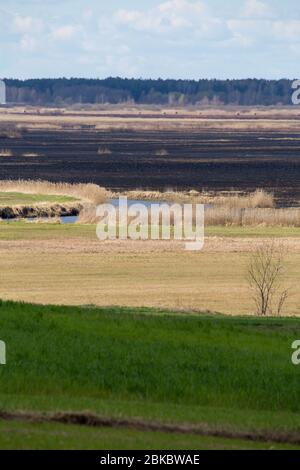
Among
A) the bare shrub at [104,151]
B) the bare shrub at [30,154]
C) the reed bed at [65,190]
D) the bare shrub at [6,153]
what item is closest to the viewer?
the reed bed at [65,190]

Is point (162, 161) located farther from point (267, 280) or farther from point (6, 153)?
point (267, 280)

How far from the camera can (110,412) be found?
48.6 ft

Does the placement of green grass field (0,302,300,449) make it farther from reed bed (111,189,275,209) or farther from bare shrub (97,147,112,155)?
bare shrub (97,147,112,155)

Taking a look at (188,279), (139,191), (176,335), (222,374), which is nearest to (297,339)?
(176,335)

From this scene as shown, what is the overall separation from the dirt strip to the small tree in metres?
20.0

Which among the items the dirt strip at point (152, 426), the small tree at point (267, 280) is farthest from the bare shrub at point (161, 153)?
the dirt strip at point (152, 426)

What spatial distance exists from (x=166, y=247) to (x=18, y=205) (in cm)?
1821

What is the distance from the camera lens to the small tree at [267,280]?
37.0 meters

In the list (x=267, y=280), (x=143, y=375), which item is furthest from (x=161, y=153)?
(x=143, y=375)

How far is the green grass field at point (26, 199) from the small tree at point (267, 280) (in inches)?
895

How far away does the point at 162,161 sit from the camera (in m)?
121

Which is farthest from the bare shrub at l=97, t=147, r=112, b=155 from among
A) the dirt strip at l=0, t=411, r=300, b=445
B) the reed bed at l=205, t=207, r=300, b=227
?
the dirt strip at l=0, t=411, r=300, b=445

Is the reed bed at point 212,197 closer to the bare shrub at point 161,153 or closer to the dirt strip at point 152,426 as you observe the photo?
the bare shrub at point 161,153

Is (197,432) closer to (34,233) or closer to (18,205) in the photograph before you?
(34,233)
